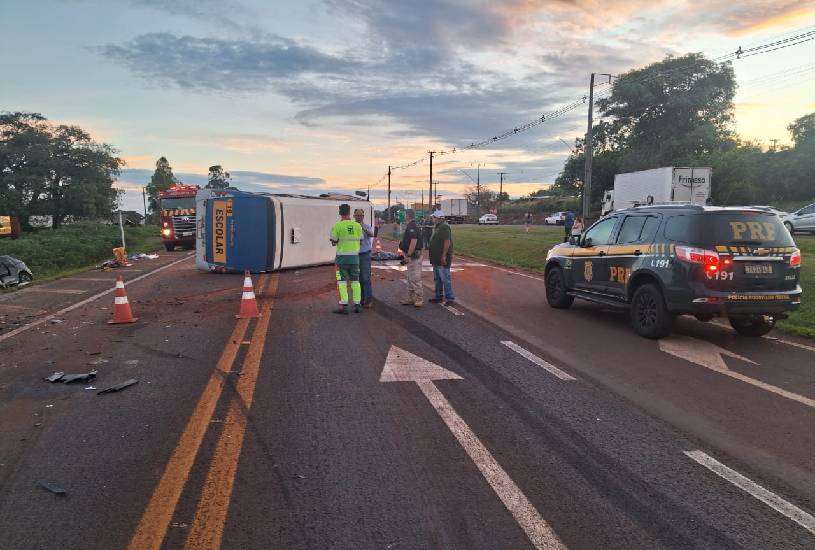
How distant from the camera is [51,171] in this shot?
58344 mm

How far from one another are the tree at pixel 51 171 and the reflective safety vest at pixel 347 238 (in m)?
56.9

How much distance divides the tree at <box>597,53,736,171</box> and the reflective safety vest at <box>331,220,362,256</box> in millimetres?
52039

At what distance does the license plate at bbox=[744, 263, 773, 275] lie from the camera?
7.80 metres

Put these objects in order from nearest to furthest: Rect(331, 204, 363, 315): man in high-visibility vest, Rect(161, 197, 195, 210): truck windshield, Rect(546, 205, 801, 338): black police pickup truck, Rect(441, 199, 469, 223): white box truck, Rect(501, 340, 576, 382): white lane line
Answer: Rect(501, 340, 576, 382): white lane line < Rect(546, 205, 801, 338): black police pickup truck < Rect(331, 204, 363, 315): man in high-visibility vest < Rect(161, 197, 195, 210): truck windshield < Rect(441, 199, 469, 223): white box truck

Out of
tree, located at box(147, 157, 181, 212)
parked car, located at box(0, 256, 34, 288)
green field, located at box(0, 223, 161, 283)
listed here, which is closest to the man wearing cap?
parked car, located at box(0, 256, 34, 288)

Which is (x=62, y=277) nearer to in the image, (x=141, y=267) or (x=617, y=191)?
(x=141, y=267)

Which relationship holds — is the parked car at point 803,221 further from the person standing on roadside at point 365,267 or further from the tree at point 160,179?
the tree at point 160,179

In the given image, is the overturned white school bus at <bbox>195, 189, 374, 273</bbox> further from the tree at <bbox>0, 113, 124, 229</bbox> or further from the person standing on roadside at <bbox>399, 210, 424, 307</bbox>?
the tree at <bbox>0, 113, 124, 229</bbox>

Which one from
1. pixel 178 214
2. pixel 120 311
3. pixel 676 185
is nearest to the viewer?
pixel 120 311

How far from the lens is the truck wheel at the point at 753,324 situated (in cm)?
866

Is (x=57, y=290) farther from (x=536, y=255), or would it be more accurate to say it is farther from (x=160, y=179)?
(x=160, y=179)

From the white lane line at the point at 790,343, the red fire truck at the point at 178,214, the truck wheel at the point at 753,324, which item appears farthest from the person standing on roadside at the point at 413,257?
the red fire truck at the point at 178,214

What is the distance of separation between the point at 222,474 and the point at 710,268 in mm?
6653

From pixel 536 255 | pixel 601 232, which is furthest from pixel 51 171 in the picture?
pixel 601 232
